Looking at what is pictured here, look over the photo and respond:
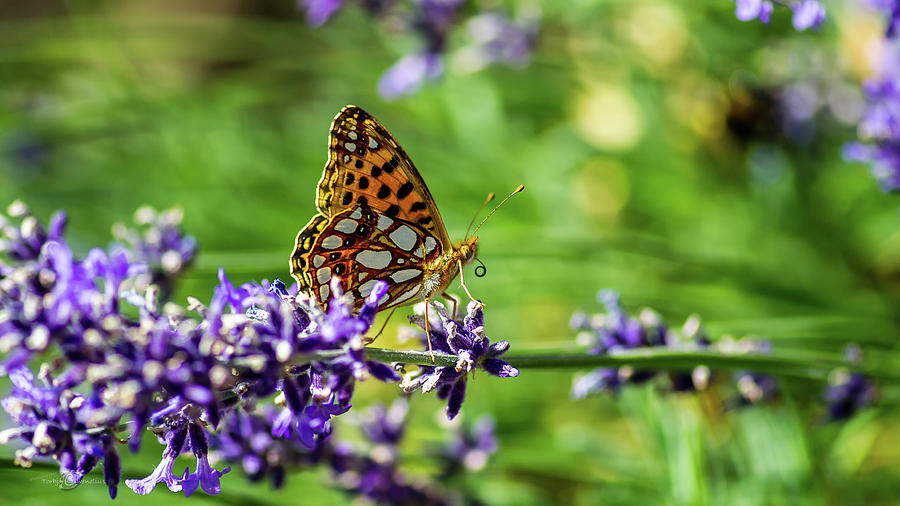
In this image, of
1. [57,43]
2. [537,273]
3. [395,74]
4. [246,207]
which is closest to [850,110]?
[537,273]

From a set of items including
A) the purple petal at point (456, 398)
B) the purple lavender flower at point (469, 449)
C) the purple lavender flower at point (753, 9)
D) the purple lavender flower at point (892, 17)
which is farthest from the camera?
the purple lavender flower at point (469, 449)

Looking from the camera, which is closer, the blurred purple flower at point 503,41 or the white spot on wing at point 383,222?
the white spot on wing at point 383,222

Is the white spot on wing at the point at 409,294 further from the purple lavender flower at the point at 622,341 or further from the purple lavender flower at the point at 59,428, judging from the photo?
the purple lavender flower at the point at 59,428

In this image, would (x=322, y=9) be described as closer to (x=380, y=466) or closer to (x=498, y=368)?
(x=380, y=466)

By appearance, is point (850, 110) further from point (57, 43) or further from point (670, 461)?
point (57, 43)

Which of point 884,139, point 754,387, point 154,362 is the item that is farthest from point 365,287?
point 884,139

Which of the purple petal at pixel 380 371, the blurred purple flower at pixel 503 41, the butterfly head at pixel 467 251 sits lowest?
the purple petal at pixel 380 371

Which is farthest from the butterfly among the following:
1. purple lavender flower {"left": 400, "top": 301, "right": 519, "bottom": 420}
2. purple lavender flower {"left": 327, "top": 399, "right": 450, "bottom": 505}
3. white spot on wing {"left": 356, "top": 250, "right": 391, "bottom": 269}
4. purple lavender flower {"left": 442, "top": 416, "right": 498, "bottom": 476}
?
purple lavender flower {"left": 442, "top": 416, "right": 498, "bottom": 476}

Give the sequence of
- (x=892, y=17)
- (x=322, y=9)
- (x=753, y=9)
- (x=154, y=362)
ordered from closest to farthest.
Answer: (x=154, y=362) → (x=753, y=9) → (x=892, y=17) → (x=322, y=9)

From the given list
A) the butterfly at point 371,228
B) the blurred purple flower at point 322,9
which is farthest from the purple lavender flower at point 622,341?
the blurred purple flower at point 322,9
